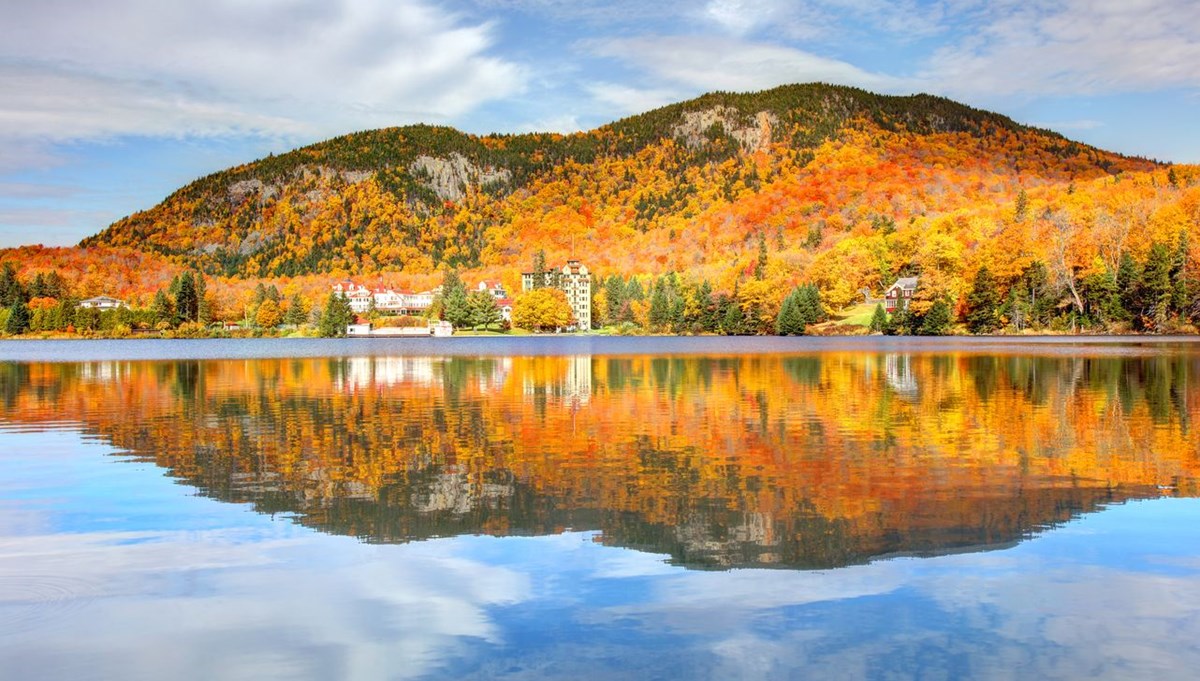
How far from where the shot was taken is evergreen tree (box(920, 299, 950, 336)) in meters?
118

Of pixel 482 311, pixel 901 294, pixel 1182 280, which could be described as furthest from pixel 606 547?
pixel 482 311

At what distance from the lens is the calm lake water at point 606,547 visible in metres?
8.16

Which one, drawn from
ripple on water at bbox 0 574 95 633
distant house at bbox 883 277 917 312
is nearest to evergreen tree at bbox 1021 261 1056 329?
distant house at bbox 883 277 917 312

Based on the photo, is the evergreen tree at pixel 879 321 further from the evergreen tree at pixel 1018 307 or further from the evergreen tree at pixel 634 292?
the evergreen tree at pixel 634 292

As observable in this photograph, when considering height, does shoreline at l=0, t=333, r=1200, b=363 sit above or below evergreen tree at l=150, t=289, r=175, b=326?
below

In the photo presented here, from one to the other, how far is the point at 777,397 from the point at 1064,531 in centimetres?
1907

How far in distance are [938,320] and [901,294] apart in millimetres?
16984

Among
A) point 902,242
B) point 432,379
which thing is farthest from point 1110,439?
point 902,242

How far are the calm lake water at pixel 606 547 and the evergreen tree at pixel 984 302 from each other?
9403 centimetres

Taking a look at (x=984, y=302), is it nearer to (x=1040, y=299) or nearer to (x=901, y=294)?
(x=1040, y=299)

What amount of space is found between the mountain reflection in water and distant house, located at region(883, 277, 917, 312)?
307 feet

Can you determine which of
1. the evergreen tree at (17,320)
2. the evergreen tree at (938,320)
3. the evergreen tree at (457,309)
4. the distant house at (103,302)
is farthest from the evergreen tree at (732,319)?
the distant house at (103,302)

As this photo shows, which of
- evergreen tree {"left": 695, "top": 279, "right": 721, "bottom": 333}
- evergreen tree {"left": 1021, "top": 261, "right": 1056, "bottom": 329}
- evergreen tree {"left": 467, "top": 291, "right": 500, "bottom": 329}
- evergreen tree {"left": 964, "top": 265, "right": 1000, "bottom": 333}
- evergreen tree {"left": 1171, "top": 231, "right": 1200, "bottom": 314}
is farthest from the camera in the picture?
evergreen tree {"left": 467, "top": 291, "right": 500, "bottom": 329}

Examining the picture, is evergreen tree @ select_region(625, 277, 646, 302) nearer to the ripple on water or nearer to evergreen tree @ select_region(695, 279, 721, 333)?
evergreen tree @ select_region(695, 279, 721, 333)
